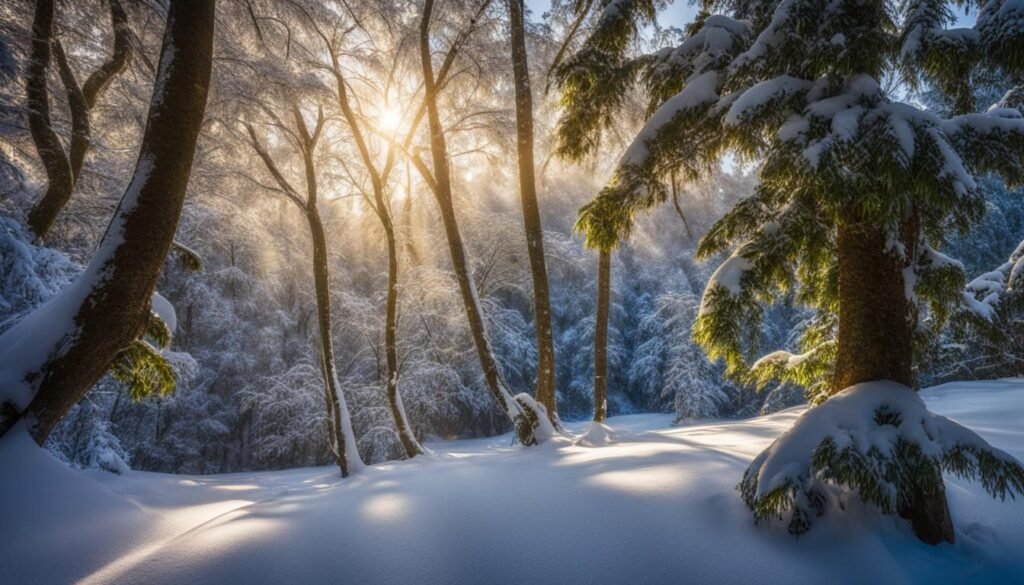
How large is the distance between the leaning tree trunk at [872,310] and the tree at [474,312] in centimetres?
336

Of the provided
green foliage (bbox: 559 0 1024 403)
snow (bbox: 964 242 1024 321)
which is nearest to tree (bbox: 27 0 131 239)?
green foliage (bbox: 559 0 1024 403)

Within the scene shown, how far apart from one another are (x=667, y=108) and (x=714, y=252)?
116 centimetres

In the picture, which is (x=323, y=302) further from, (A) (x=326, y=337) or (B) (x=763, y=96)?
(B) (x=763, y=96)

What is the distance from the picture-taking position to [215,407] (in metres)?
14.8

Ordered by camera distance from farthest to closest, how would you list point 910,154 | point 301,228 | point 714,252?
point 301,228 < point 714,252 < point 910,154

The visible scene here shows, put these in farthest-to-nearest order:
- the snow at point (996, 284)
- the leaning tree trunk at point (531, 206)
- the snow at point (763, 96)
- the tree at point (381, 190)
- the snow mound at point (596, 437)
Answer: the tree at point (381, 190) < the snow at point (996, 284) < the leaning tree trunk at point (531, 206) < the snow mound at point (596, 437) < the snow at point (763, 96)

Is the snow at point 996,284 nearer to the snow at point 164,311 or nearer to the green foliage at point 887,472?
the green foliage at point 887,472

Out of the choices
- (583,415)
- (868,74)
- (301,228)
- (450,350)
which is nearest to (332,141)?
(301,228)

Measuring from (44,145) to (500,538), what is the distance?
20.3 ft

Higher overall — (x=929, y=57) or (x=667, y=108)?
(x=667, y=108)

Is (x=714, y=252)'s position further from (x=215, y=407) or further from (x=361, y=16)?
(x=215, y=407)

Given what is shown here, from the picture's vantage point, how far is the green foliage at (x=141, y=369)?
2.87 m

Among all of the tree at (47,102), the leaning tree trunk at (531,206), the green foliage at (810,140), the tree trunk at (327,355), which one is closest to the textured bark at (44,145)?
the tree at (47,102)

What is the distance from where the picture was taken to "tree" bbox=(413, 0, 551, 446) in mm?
5152
